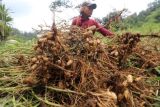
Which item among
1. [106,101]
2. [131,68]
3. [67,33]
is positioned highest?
[67,33]

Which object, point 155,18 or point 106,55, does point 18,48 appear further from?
point 155,18

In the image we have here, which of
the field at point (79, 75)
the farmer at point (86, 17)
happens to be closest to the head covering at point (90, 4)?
the farmer at point (86, 17)

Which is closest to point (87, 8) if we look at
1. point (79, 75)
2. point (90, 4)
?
point (90, 4)

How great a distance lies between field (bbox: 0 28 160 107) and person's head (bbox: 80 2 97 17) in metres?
0.90

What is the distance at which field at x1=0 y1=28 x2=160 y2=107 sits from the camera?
85.3 inches

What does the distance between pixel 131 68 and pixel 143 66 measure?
110 millimetres

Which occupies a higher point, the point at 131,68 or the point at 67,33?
the point at 67,33

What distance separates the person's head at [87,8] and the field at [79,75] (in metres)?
0.90

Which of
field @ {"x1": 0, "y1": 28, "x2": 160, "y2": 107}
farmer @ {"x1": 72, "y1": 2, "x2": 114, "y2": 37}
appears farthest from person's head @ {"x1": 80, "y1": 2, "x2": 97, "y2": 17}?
field @ {"x1": 0, "y1": 28, "x2": 160, "y2": 107}

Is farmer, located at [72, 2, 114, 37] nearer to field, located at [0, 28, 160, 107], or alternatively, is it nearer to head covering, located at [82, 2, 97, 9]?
head covering, located at [82, 2, 97, 9]

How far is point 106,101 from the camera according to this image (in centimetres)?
212

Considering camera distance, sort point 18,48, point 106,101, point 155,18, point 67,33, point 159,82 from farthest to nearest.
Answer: point 155,18, point 18,48, point 67,33, point 159,82, point 106,101

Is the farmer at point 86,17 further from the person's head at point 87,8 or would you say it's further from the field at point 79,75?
the field at point 79,75

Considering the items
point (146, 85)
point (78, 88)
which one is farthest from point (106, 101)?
point (146, 85)
